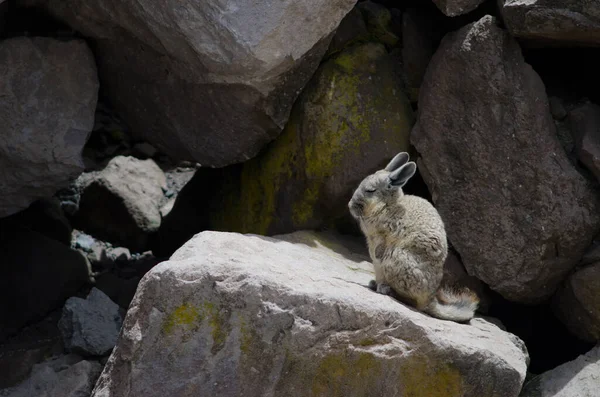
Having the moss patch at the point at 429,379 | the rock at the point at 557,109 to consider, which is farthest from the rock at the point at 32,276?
the rock at the point at 557,109

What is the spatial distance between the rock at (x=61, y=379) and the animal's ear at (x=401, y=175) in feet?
8.73

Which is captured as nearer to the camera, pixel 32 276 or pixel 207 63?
pixel 207 63

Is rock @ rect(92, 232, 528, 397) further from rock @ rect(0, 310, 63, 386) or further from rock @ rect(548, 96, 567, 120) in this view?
rock @ rect(548, 96, 567, 120)

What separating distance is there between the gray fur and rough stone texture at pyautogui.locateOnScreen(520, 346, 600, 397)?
86cm

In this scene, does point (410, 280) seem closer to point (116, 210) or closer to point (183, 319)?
point (183, 319)

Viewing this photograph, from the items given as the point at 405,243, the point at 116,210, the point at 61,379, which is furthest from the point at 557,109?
the point at 116,210

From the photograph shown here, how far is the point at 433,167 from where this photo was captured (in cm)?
696

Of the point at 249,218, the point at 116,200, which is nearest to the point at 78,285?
the point at 116,200

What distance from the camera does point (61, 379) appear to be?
6418 millimetres

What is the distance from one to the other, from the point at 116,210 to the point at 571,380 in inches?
197

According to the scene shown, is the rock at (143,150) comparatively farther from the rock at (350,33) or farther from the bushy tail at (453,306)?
the bushy tail at (453,306)

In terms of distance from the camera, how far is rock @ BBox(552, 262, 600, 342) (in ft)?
21.2

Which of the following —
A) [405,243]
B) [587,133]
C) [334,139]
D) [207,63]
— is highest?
[587,133]

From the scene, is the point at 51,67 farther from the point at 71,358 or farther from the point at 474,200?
the point at 474,200
